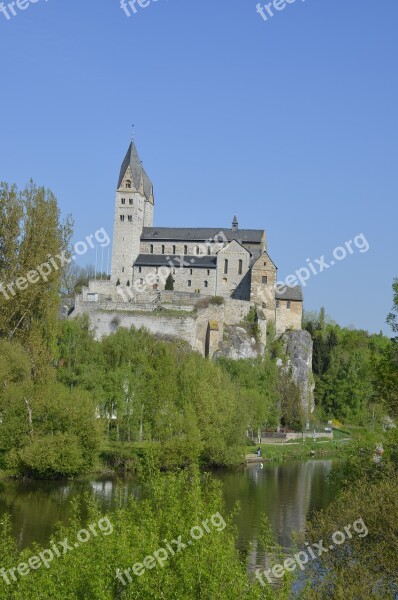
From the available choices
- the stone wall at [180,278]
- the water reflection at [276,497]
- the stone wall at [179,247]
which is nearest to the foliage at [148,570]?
the water reflection at [276,497]

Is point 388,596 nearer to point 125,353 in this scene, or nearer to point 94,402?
point 94,402

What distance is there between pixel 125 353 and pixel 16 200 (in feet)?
41.9

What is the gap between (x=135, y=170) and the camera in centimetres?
7200

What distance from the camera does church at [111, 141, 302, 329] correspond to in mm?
64156

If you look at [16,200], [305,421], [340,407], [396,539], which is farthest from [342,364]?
[396,539]

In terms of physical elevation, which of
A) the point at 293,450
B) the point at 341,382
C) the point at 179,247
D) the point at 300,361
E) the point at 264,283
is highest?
the point at 179,247

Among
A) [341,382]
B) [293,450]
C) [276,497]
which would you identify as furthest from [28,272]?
Result: [341,382]

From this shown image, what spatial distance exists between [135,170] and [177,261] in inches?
378

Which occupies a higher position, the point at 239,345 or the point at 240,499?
the point at 239,345

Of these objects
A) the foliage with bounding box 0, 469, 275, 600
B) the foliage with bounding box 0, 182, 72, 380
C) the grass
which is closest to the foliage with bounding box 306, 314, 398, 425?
the grass

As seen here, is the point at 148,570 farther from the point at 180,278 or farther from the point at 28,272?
the point at 180,278

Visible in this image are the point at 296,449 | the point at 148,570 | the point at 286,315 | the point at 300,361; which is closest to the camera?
the point at 148,570

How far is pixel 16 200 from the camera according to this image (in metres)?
39.2

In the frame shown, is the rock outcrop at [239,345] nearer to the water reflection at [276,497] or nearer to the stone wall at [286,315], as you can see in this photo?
the stone wall at [286,315]
